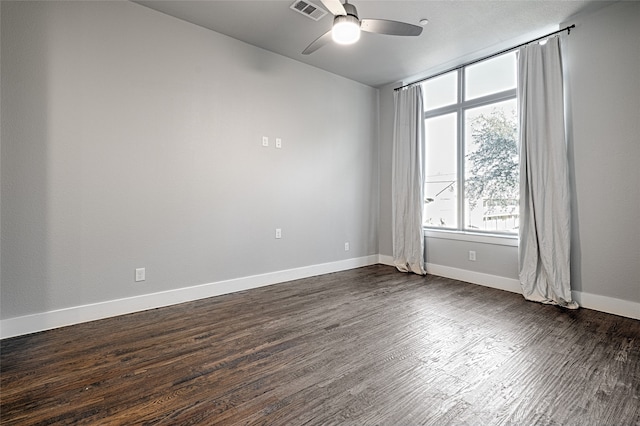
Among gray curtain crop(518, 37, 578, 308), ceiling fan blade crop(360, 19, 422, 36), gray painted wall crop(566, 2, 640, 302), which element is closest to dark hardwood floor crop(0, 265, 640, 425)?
gray curtain crop(518, 37, 578, 308)

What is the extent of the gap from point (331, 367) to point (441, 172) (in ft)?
11.4

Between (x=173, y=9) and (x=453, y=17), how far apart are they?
2806 millimetres

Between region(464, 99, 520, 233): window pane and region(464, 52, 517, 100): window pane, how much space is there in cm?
20

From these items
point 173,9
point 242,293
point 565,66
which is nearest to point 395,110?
point 565,66

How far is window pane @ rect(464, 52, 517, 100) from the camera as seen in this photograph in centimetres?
378

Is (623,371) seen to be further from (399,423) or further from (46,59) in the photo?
(46,59)

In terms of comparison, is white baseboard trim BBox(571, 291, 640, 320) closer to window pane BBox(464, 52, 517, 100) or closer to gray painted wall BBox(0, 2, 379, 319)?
window pane BBox(464, 52, 517, 100)

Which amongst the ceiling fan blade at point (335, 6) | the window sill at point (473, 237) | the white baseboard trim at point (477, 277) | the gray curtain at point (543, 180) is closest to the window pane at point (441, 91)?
the gray curtain at point (543, 180)

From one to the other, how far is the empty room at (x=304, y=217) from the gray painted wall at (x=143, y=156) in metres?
0.02

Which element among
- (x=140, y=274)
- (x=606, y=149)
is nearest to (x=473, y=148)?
(x=606, y=149)

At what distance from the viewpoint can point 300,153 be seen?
427cm

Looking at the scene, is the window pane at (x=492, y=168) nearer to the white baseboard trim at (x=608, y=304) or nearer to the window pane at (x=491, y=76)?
the window pane at (x=491, y=76)

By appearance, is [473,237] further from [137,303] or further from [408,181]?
[137,303]

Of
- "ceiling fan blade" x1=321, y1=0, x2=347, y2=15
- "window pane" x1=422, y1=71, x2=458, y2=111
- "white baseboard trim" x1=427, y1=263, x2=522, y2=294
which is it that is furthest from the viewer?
"window pane" x1=422, y1=71, x2=458, y2=111
